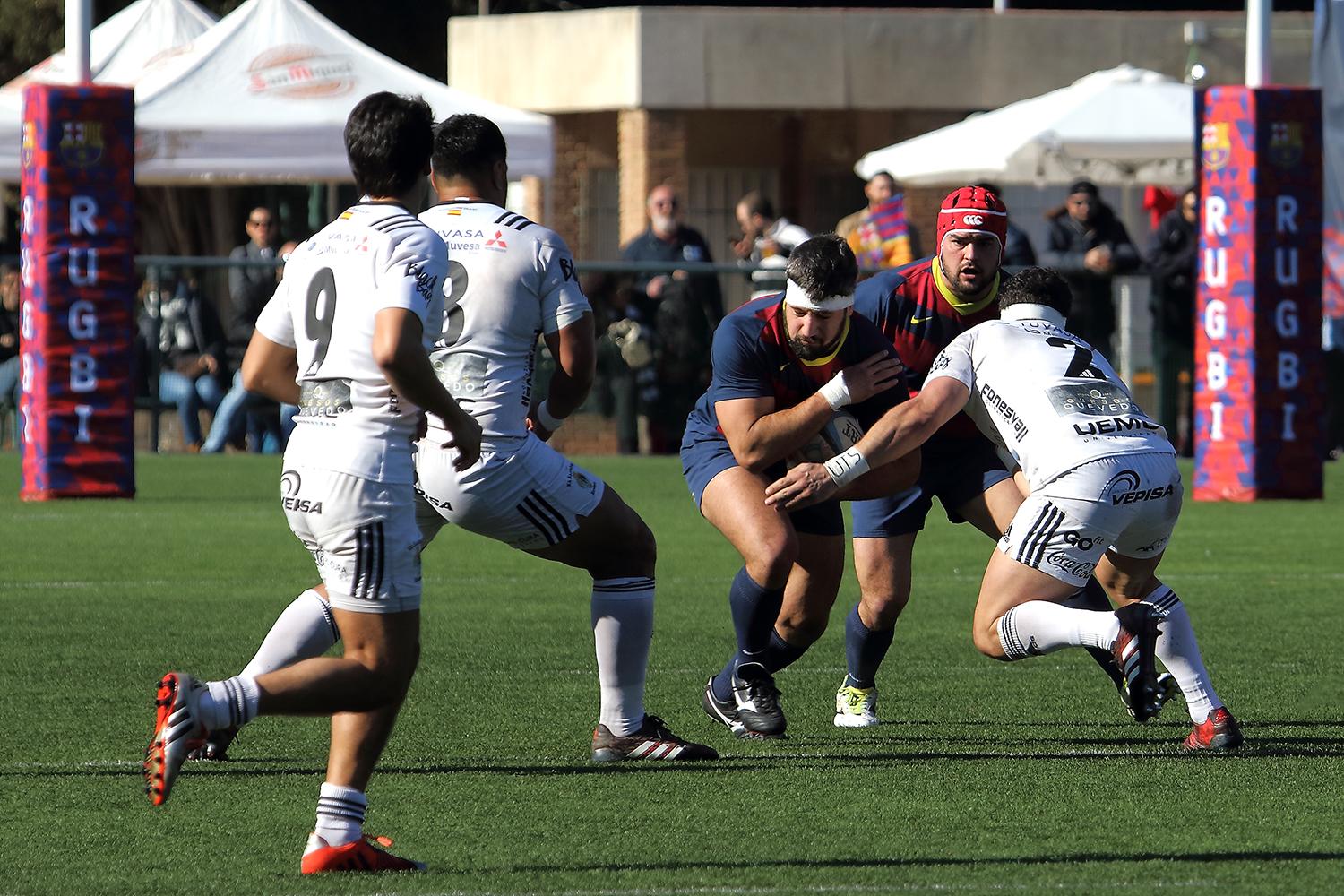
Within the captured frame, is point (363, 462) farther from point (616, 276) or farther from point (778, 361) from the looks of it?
point (616, 276)

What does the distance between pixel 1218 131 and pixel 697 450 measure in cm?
942

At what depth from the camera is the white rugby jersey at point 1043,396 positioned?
7.35m

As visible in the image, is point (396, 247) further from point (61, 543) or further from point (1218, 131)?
point (1218, 131)

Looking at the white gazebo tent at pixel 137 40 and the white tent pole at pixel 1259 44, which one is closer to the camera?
the white tent pole at pixel 1259 44

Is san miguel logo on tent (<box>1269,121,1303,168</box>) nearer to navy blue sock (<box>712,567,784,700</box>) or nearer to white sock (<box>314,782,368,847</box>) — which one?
navy blue sock (<box>712,567,784,700</box>)

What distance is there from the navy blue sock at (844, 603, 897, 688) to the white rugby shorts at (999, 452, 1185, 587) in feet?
3.00

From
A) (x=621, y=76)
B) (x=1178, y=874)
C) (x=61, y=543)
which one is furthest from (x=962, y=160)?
(x=1178, y=874)

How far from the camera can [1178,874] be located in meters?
5.70

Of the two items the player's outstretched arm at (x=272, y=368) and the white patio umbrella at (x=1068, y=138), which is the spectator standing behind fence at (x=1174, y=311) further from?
the player's outstretched arm at (x=272, y=368)

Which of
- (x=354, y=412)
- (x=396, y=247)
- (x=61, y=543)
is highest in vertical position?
(x=396, y=247)

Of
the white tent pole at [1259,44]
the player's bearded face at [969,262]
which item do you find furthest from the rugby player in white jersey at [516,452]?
the white tent pole at [1259,44]

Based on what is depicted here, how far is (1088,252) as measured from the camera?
20547 millimetres

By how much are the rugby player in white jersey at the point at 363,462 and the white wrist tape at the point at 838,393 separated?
2125mm

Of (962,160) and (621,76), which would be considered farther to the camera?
(621,76)
